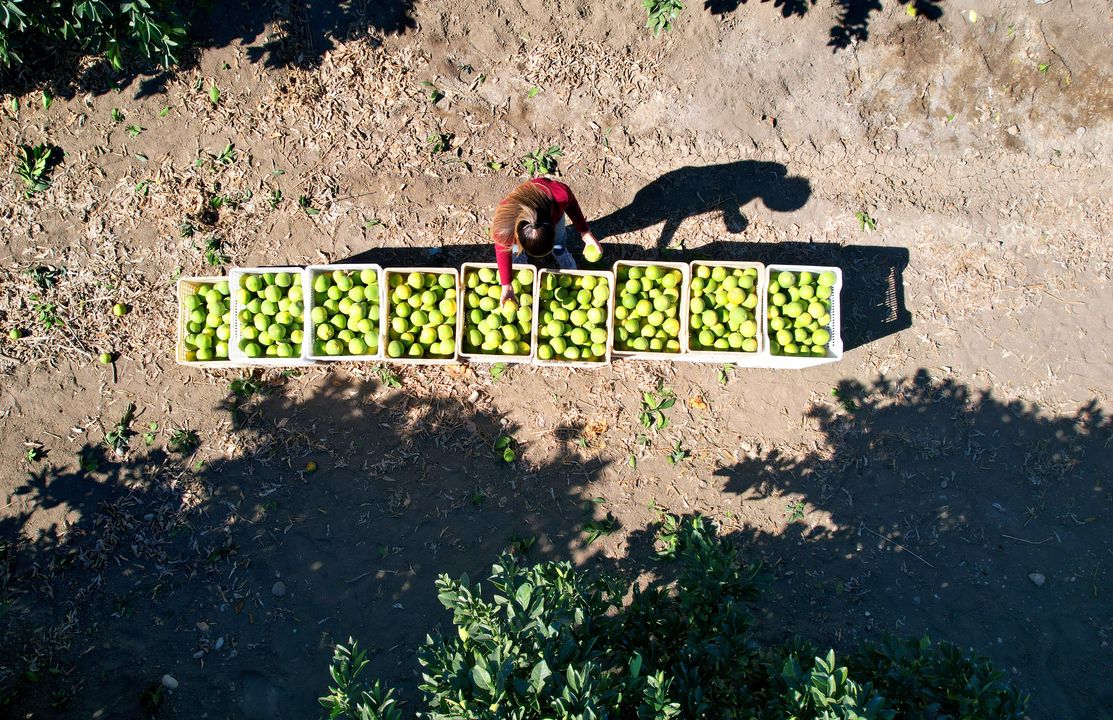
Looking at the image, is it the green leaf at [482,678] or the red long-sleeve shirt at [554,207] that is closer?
the green leaf at [482,678]

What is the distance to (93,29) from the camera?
6.22m

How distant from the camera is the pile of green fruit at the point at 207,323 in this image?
20.6 ft

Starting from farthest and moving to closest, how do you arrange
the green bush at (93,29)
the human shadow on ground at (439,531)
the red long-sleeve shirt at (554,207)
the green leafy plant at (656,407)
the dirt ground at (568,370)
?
the green leafy plant at (656,407) → the dirt ground at (568,370) → the human shadow on ground at (439,531) → the green bush at (93,29) → the red long-sleeve shirt at (554,207)

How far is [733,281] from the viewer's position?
627 cm

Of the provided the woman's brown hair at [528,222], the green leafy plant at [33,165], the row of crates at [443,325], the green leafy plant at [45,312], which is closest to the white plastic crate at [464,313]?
the row of crates at [443,325]

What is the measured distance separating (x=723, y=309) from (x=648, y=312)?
2.64 feet

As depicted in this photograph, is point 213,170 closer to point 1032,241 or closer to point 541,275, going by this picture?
point 541,275

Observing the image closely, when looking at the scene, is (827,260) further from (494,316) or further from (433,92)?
(433,92)

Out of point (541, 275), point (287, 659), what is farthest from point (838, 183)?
point (287, 659)

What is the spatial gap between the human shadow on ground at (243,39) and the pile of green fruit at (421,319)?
3103mm

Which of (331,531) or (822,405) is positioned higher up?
(822,405)

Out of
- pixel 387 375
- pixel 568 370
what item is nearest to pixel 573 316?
pixel 568 370

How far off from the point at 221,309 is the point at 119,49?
320cm

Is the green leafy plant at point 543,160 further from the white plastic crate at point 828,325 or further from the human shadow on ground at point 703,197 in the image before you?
the white plastic crate at point 828,325
